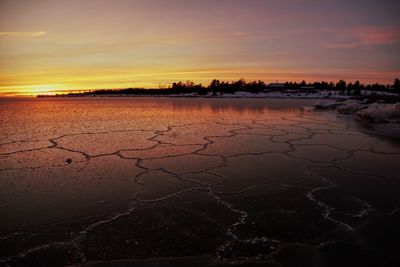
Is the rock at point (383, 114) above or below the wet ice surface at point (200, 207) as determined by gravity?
above

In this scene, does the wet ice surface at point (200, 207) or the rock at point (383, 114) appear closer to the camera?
the wet ice surface at point (200, 207)

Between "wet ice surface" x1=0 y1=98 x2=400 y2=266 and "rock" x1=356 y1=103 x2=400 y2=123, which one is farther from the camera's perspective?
"rock" x1=356 y1=103 x2=400 y2=123

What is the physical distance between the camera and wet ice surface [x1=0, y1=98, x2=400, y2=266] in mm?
3574

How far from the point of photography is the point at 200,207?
488 centimetres

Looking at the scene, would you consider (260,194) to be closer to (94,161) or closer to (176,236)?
(176,236)

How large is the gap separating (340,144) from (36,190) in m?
9.19

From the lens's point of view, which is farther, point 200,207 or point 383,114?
point 383,114

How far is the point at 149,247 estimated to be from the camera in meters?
3.71

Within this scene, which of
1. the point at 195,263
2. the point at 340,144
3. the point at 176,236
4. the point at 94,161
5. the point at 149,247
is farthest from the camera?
the point at 340,144

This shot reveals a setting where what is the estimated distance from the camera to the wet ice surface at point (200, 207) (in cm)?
357

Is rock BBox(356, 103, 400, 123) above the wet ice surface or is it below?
above

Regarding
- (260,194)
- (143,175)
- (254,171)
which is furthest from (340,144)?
(143,175)

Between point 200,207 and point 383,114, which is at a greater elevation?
point 383,114

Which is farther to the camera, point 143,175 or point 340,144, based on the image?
point 340,144
